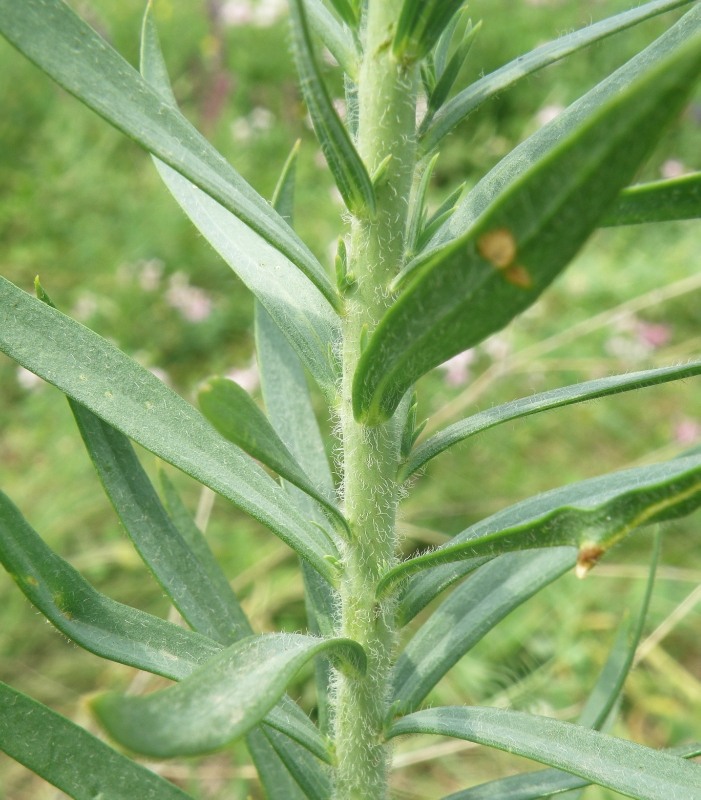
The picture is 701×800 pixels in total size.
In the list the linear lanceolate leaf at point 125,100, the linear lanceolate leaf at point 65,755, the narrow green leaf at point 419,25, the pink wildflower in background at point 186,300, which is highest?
the pink wildflower in background at point 186,300

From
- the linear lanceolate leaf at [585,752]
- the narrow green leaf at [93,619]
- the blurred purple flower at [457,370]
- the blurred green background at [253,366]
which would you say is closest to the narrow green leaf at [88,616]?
the narrow green leaf at [93,619]

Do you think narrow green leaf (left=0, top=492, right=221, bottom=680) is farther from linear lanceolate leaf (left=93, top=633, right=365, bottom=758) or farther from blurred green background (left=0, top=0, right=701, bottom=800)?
blurred green background (left=0, top=0, right=701, bottom=800)

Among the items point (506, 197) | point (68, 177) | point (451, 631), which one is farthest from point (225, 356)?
point (506, 197)

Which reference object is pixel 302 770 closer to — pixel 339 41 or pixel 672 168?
pixel 339 41

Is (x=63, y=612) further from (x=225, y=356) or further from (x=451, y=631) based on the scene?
(x=225, y=356)

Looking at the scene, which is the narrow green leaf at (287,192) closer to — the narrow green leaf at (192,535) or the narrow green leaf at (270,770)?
the narrow green leaf at (192,535)
